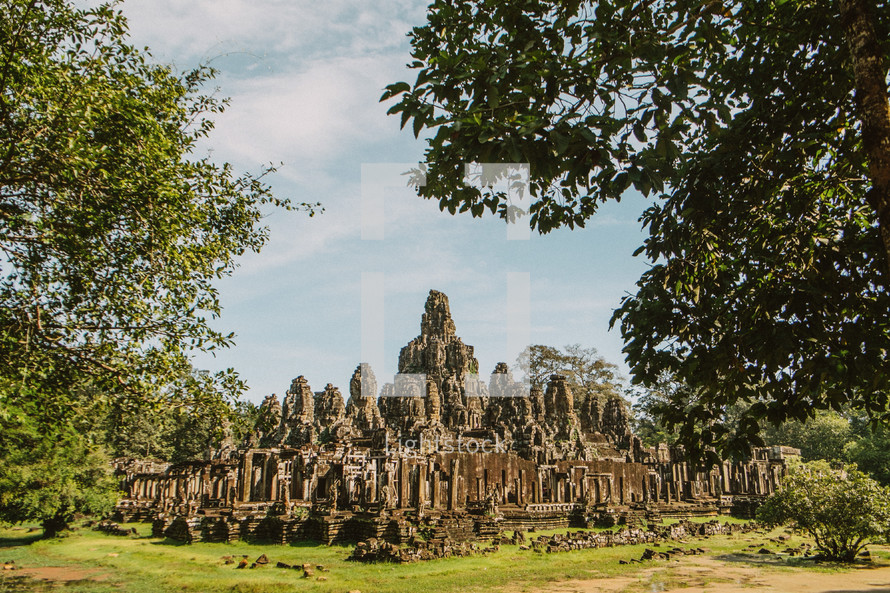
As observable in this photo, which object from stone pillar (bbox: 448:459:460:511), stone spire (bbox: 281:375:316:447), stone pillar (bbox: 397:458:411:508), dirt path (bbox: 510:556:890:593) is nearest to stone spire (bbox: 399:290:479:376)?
stone spire (bbox: 281:375:316:447)

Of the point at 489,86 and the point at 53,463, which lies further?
the point at 53,463

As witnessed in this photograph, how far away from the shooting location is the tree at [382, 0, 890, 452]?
4.37 m

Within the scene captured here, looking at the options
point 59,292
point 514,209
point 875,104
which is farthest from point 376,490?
point 875,104

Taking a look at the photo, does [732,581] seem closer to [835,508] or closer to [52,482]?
[835,508]

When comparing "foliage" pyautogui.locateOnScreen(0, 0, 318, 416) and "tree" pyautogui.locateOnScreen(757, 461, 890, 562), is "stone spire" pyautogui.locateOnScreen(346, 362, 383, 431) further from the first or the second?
"foliage" pyautogui.locateOnScreen(0, 0, 318, 416)

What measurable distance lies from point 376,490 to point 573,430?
17911 mm

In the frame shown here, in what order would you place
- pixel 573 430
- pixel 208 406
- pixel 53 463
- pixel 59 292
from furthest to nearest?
pixel 573 430 → pixel 53 463 → pixel 208 406 → pixel 59 292

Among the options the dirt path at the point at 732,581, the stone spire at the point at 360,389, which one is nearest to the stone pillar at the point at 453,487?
the dirt path at the point at 732,581

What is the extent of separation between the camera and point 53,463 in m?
16.5

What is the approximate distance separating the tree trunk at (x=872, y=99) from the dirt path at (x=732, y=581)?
9.96m

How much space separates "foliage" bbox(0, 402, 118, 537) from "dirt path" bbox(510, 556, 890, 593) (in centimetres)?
1217

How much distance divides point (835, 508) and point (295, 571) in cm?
1386

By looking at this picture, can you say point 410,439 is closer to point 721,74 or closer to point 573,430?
point 573,430

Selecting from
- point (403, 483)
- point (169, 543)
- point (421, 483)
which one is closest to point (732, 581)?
point (421, 483)
